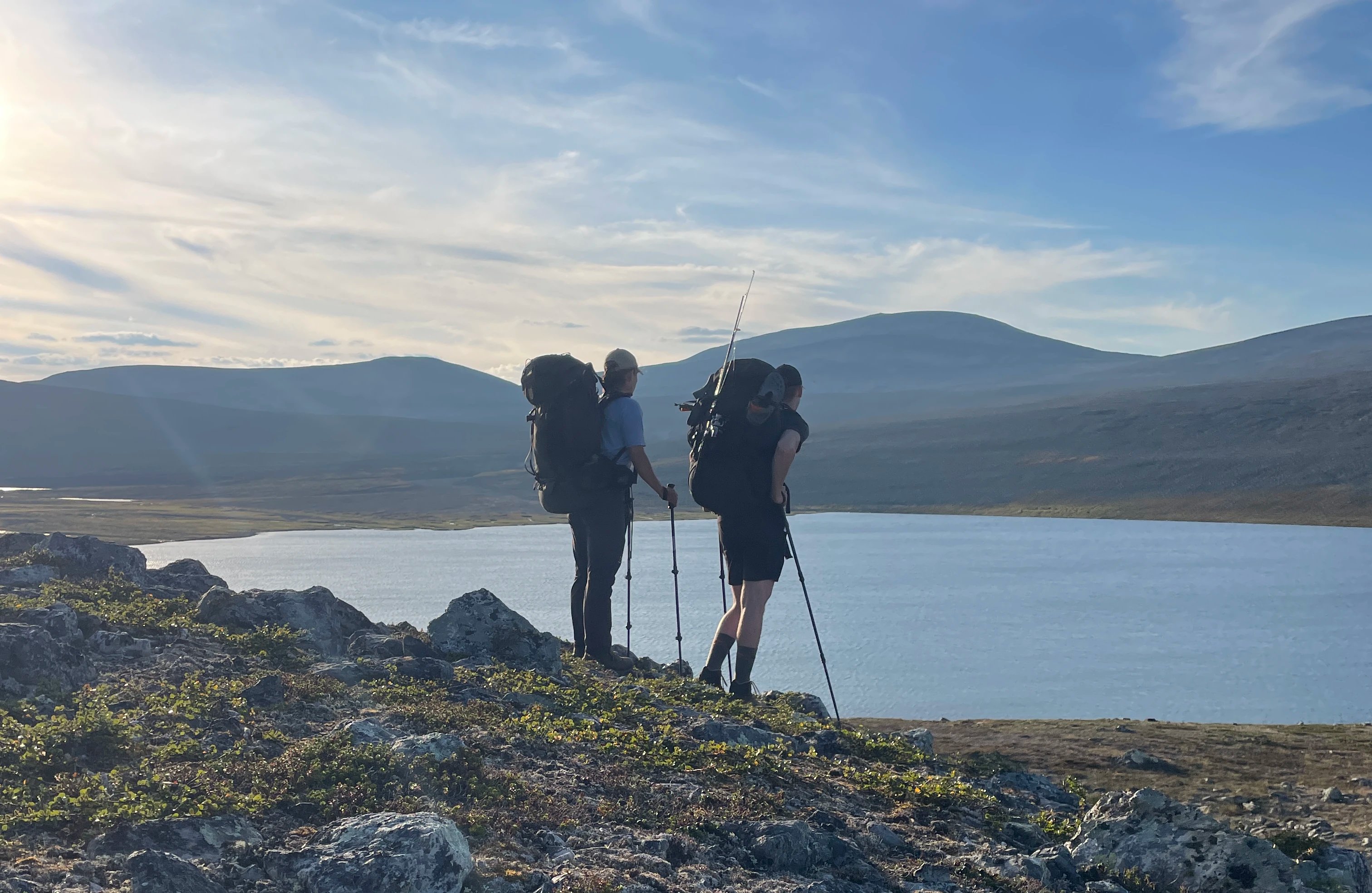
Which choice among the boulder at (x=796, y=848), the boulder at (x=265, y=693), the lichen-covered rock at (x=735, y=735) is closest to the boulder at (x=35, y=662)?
the boulder at (x=265, y=693)

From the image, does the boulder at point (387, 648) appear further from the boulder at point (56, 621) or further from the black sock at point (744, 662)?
the black sock at point (744, 662)

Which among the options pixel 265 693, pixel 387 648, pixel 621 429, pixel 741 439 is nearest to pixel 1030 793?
pixel 741 439

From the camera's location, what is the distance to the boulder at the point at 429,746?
5.52m

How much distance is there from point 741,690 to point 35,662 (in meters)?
5.31

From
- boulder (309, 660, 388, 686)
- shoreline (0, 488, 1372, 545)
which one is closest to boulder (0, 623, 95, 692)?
boulder (309, 660, 388, 686)

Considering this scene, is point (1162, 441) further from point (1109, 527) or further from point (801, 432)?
point (801, 432)

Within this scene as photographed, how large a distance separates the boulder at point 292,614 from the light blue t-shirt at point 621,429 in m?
2.82

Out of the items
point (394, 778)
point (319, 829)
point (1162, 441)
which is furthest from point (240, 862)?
point (1162, 441)

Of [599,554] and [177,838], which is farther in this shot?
[599,554]

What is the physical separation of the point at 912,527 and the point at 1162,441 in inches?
1969

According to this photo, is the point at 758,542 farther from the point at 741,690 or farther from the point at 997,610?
the point at 997,610

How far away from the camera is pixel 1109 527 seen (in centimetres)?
7288

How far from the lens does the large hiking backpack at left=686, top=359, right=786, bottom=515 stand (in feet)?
29.0

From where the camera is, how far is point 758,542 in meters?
8.88
